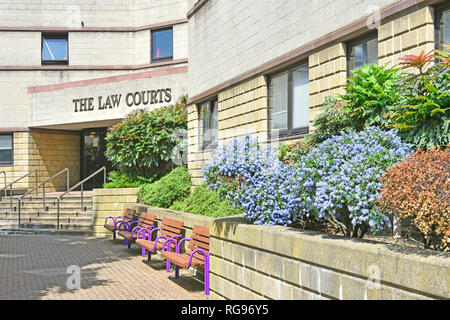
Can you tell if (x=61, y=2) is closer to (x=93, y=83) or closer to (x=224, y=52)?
(x=93, y=83)

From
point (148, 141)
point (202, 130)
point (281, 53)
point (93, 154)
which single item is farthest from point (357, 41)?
point (93, 154)

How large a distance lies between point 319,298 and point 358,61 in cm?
508

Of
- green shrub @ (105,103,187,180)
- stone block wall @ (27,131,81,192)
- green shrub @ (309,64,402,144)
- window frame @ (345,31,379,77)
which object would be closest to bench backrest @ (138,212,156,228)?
green shrub @ (105,103,187,180)

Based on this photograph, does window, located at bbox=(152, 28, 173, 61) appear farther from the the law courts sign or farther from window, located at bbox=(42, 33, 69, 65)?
the the law courts sign

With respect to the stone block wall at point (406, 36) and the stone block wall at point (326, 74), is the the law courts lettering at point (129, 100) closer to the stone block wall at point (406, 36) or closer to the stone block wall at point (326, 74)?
the stone block wall at point (326, 74)

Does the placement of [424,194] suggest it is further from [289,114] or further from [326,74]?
[289,114]

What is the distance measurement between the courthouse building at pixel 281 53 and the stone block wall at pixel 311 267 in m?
3.46

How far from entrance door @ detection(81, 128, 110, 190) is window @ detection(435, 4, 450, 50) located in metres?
→ 19.7

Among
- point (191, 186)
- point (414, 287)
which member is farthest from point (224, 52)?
point (414, 287)

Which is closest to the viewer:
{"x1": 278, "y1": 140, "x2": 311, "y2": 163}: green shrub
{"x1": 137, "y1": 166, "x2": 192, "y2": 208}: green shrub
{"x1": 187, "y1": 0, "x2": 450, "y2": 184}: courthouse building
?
{"x1": 187, "y1": 0, "x2": 450, "y2": 184}: courthouse building

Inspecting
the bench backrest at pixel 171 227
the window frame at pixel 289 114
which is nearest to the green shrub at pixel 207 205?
the bench backrest at pixel 171 227

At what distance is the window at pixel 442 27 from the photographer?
22.6ft

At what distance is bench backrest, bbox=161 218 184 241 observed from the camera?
32.8 ft
